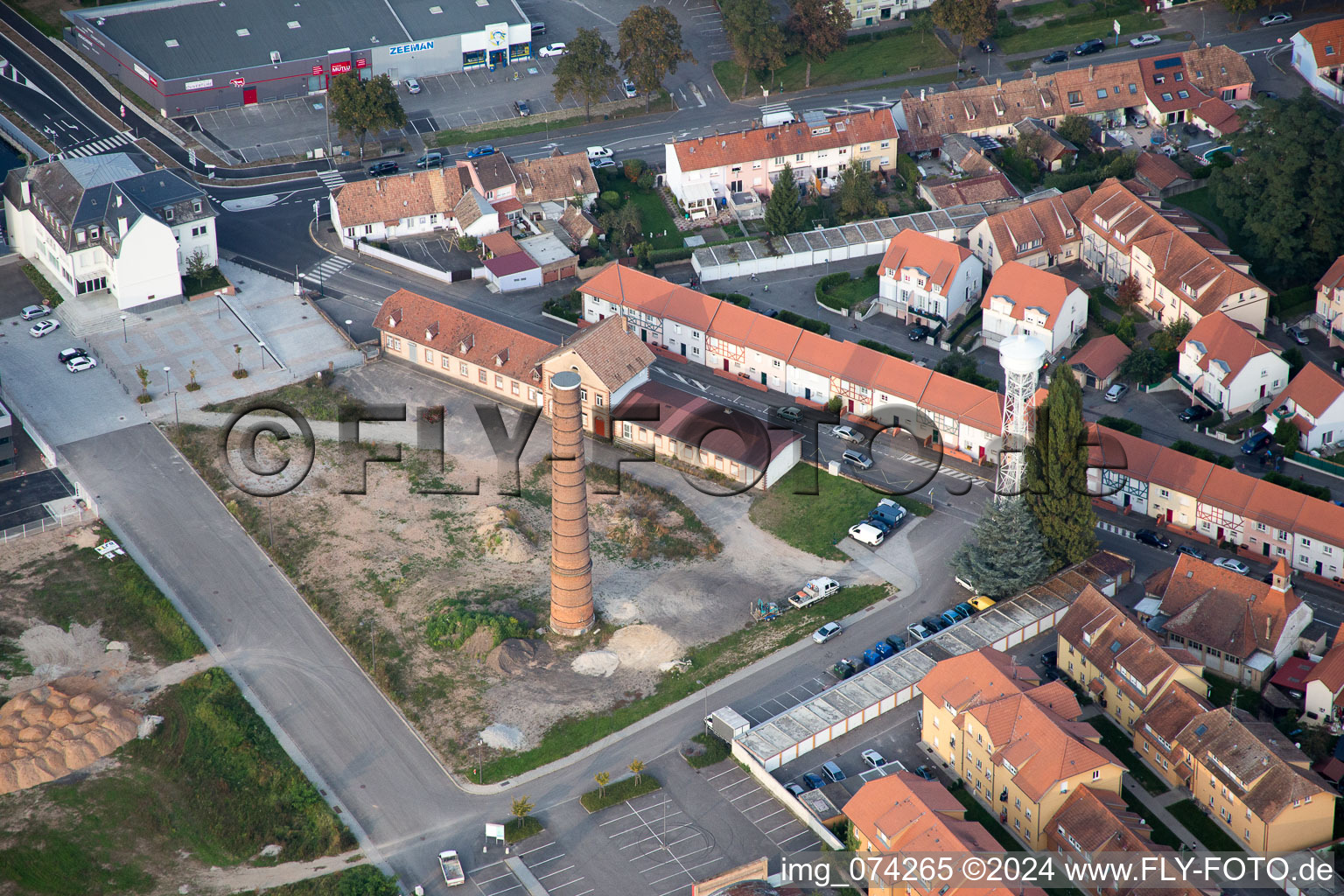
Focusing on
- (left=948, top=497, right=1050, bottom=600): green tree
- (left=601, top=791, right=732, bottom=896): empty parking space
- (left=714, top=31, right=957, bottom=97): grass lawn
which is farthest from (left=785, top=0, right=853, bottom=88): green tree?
(left=601, top=791, right=732, bottom=896): empty parking space

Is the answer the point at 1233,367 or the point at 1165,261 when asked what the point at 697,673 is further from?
the point at 1165,261

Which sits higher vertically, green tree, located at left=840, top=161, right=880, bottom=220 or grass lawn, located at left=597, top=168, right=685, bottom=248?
green tree, located at left=840, top=161, right=880, bottom=220

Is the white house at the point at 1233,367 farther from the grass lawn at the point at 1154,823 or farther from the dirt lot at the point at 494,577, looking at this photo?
the grass lawn at the point at 1154,823

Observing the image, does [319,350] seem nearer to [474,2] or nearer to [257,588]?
[257,588]

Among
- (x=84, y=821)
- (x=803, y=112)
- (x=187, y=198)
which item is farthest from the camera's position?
(x=803, y=112)

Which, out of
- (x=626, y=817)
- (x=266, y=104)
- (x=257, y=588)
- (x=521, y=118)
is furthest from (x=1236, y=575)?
(x=266, y=104)

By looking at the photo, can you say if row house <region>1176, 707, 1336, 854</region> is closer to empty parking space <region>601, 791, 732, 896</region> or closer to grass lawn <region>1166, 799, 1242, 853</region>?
grass lawn <region>1166, 799, 1242, 853</region>

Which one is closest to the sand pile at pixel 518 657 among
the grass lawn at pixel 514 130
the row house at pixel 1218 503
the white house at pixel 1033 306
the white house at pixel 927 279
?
the row house at pixel 1218 503
